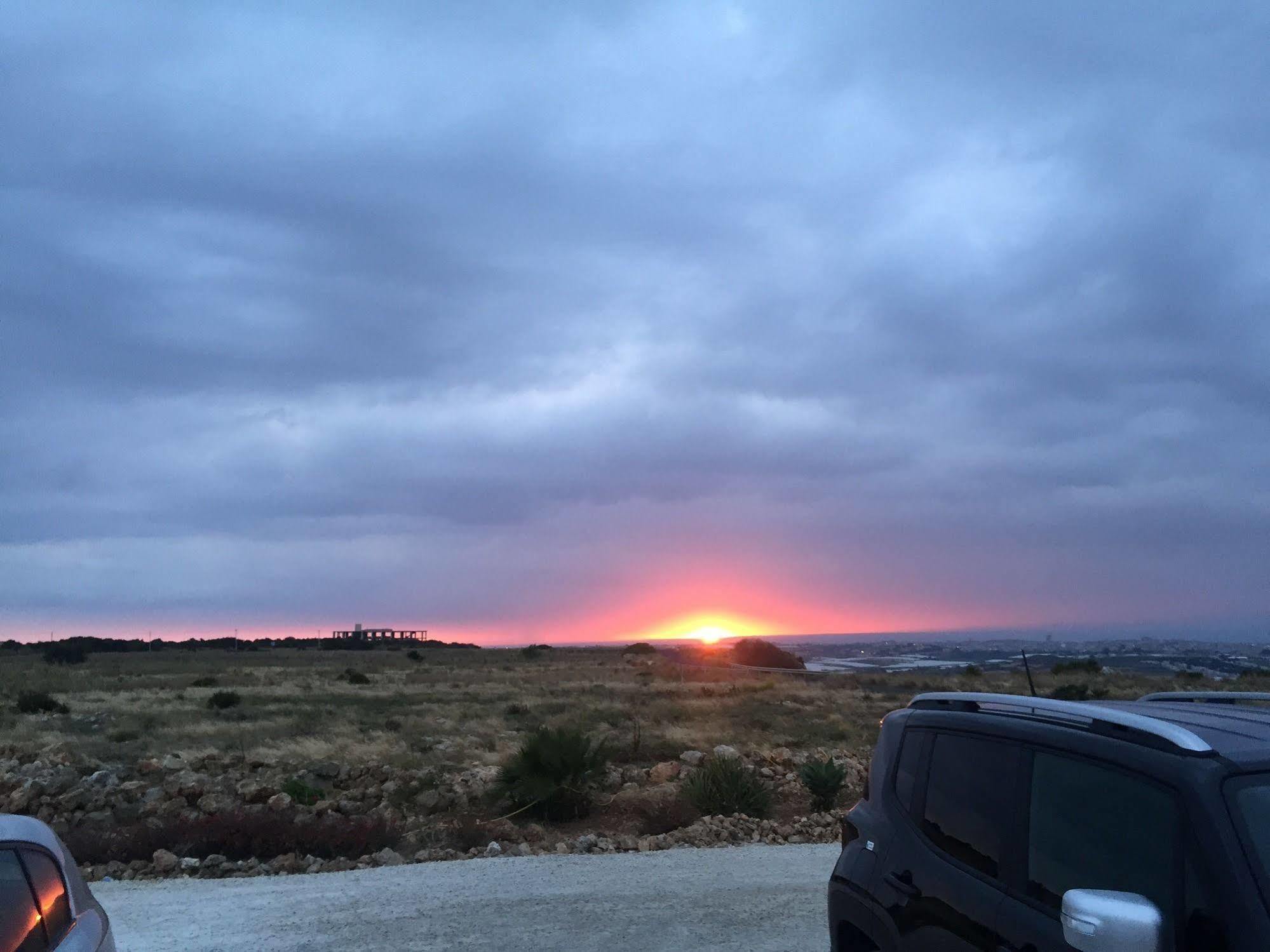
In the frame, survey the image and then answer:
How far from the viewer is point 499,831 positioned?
14.9 m

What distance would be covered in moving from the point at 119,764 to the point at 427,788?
804 centimetres

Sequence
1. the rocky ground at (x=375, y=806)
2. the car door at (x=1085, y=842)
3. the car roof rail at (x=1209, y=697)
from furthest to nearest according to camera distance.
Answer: the rocky ground at (x=375, y=806)
the car roof rail at (x=1209, y=697)
the car door at (x=1085, y=842)

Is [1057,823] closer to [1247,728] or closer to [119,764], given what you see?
[1247,728]

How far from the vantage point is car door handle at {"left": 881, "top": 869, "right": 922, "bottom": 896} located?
4.66 meters

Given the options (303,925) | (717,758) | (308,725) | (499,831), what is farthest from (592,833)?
(308,725)

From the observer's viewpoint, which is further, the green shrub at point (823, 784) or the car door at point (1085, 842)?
the green shrub at point (823, 784)

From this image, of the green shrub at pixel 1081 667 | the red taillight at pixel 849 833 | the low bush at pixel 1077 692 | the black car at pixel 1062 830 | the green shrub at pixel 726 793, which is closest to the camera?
the black car at pixel 1062 830

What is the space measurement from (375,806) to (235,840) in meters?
4.46

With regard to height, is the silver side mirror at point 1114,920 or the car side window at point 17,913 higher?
the silver side mirror at point 1114,920

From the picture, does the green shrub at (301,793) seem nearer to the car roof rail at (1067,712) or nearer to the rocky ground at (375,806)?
the rocky ground at (375,806)

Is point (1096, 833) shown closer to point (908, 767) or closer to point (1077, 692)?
point (908, 767)

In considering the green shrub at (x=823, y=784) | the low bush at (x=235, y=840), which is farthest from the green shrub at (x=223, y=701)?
the green shrub at (x=823, y=784)

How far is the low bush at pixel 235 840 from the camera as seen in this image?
13023 mm

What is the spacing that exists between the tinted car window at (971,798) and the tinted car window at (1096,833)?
0.18m
